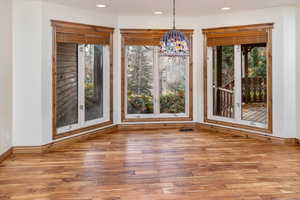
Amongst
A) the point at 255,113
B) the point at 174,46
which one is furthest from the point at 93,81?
the point at 255,113

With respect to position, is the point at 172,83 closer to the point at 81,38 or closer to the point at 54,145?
the point at 81,38

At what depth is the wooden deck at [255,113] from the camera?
6250 millimetres

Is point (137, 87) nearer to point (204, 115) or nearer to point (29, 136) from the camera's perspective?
point (204, 115)

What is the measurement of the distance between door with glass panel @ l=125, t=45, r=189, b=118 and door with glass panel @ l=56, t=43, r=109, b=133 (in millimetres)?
644

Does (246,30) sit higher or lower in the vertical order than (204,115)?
higher

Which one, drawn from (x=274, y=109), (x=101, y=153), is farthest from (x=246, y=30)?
(x=101, y=153)

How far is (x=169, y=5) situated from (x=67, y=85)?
2.48 meters

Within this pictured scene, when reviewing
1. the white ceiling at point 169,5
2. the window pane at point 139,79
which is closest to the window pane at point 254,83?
the white ceiling at point 169,5

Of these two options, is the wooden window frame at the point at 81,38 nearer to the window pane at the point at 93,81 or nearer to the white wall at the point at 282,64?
the window pane at the point at 93,81

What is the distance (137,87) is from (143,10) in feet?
5.99

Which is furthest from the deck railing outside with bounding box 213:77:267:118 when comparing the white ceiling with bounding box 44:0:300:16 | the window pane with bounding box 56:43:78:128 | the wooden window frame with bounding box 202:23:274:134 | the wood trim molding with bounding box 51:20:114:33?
the window pane with bounding box 56:43:78:128

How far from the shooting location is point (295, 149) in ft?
17.2

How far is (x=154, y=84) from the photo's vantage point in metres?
7.12

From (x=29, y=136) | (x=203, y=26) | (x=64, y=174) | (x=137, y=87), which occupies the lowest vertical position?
(x=64, y=174)
